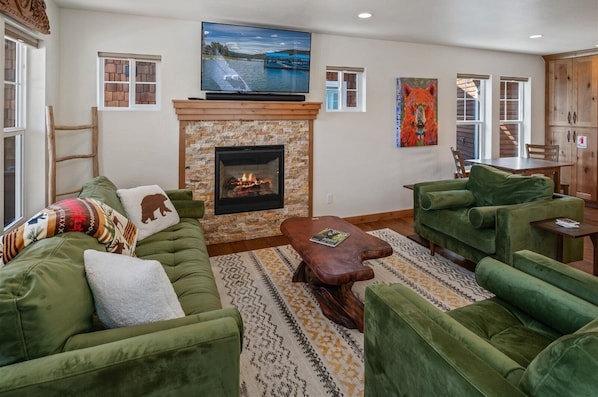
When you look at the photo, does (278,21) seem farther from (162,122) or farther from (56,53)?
(56,53)

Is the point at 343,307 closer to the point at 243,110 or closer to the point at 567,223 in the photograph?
the point at 567,223

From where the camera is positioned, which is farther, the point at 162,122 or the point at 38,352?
the point at 162,122

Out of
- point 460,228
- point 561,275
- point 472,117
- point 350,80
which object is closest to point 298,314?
point 561,275

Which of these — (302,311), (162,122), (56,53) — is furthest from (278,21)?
(302,311)

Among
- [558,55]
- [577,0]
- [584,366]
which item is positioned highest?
[558,55]

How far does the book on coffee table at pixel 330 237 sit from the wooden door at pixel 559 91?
5.29 meters

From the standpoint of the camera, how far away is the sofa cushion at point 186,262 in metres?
1.91

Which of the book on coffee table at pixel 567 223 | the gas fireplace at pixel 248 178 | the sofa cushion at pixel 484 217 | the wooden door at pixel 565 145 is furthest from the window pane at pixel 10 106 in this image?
the wooden door at pixel 565 145

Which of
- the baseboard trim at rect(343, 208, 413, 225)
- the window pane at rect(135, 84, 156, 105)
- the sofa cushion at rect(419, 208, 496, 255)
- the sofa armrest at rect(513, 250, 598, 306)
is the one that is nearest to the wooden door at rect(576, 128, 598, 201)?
the baseboard trim at rect(343, 208, 413, 225)

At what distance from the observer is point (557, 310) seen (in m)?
1.62

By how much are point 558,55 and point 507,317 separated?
602 cm

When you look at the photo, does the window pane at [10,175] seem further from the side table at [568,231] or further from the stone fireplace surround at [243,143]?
the side table at [568,231]

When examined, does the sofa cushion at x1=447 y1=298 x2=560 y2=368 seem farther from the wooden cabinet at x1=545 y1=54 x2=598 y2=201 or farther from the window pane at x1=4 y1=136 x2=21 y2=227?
the wooden cabinet at x1=545 y1=54 x2=598 y2=201

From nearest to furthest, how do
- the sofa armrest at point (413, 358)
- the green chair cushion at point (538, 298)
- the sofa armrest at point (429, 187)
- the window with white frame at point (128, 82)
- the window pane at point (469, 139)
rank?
the sofa armrest at point (413, 358), the green chair cushion at point (538, 298), the window with white frame at point (128, 82), the sofa armrest at point (429, 187), the window pane at point (469, 139)
